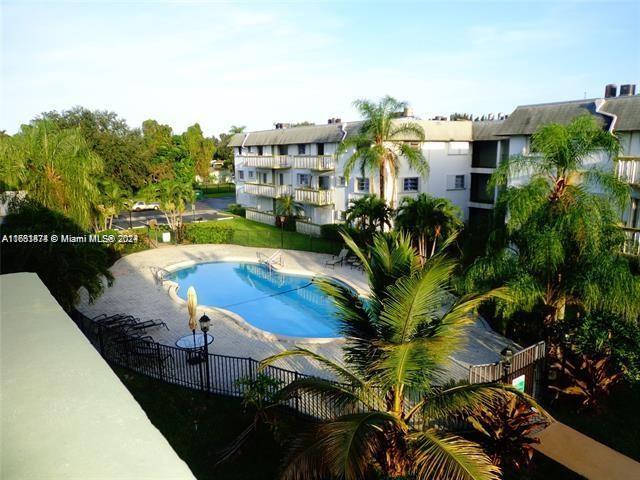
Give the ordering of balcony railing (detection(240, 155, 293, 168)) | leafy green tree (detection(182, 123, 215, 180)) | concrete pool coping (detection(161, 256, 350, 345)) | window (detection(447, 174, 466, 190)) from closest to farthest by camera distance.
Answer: concrete pool coping (detection(161, 256, 350, 345)) < window (detection(447, 174, 466, 190)) < balcony railing (detection(240, 155, 293, 168)) < leafy green tree (detection(182, 123, 215, 180))

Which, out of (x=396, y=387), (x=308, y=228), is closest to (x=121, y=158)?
(x=308, y=228)

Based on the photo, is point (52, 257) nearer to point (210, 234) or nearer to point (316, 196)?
point (210, 234)

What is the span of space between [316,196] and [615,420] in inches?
1112

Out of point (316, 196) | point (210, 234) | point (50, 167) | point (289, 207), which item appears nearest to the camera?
point (50, 167)

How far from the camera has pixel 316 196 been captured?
37.2 metres

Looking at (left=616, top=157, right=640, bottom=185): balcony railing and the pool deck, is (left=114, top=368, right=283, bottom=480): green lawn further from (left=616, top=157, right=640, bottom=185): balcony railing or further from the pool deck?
(left=616, top=157, right=640, bottom=185): balcony railing

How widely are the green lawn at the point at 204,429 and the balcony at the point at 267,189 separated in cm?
2990

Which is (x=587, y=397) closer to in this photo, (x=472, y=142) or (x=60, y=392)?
(x=60, y=392)

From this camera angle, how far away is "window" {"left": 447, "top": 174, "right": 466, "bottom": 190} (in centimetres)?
3403

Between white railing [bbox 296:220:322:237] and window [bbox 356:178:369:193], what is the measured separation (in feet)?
16.0

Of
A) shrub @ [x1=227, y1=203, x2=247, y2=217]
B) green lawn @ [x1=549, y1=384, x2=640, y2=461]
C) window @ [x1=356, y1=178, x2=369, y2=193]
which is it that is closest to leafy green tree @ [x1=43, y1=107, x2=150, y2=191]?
shrub @ [x1=227, y1=203, x2=247, y2=217]

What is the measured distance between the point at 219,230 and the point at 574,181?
2677 centimetres

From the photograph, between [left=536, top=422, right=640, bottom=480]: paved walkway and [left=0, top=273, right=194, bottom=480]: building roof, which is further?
[left=536, top=422, right=640, bottom=480]: paved walkway

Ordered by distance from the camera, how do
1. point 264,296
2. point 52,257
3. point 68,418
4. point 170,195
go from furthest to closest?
point 170,195 → point 264,296 → point 52,257 → point 68,418
